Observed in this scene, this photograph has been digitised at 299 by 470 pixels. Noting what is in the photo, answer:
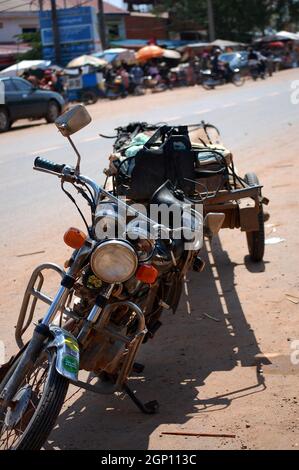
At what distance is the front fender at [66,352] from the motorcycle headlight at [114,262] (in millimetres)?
303

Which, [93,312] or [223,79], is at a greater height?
[93,312]

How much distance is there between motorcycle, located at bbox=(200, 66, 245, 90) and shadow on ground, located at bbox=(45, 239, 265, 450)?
31528mm

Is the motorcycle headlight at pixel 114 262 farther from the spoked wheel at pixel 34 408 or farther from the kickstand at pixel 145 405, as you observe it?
the kickstand at pixel 145 405

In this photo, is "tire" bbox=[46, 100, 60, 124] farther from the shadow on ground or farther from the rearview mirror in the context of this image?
the rearview mirror

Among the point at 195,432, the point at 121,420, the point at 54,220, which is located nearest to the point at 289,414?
the point at 195,432

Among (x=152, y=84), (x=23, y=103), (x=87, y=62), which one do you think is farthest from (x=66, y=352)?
(x=152, y=84)

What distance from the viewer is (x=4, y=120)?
878 inches

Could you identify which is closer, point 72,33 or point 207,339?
point 207,339

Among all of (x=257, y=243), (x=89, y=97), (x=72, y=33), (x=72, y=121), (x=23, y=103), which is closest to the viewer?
(x=72, y=121)

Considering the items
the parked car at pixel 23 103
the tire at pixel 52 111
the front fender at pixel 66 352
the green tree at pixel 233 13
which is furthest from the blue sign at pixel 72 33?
the front fender at pixel 66 352

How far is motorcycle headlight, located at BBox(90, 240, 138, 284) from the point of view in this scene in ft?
11.2

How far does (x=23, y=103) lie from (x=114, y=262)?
20251mm

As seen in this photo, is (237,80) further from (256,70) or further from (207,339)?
(207,339)

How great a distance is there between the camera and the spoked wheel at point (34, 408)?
121 inches
